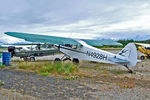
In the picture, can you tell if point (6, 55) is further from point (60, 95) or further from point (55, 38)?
point (60, 95)

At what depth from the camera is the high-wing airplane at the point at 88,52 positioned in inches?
371

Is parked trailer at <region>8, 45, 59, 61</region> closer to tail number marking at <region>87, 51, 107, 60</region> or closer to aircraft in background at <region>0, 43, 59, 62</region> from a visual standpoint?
aircraft in background at <region>0, 43, 59, 62</region>

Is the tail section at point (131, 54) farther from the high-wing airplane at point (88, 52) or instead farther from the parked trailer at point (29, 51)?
the parked trailer at point (29, 51)

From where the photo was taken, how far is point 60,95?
4.67 metres

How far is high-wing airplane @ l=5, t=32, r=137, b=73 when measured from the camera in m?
9.41

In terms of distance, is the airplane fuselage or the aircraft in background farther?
the aircraft in background

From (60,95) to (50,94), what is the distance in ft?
1.00

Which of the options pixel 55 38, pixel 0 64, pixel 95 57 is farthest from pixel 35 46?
pixel 95 57

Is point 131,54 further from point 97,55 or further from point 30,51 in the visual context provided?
point 30,51

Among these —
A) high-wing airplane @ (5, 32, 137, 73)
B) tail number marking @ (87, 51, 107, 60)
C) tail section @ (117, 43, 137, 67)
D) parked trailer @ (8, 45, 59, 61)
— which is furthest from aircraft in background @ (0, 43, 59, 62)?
tail section @ (117, 43, 137, 67)

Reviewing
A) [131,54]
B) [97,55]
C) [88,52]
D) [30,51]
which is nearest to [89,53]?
[88,52]

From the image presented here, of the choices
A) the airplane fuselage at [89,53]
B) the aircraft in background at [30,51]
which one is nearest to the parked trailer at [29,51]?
the aircraft in background at [30,51]

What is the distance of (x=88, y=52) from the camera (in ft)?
39.4

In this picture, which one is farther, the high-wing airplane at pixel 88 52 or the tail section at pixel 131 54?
the high-wing airplane at pixel 88 52
